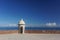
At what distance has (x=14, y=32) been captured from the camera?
16422 millimetres

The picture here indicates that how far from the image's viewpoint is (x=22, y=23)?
53.9ft

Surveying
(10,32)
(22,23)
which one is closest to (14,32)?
(10,32)

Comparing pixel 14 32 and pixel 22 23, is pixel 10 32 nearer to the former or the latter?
pixel 14 32

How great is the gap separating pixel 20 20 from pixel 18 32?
153 cm

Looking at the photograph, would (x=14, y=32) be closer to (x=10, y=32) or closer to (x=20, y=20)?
(x=10, y=32)

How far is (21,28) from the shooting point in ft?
54.2

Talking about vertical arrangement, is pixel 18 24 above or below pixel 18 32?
above

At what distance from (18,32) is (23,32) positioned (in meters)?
0.70

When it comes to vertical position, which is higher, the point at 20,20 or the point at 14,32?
the point at 20,20

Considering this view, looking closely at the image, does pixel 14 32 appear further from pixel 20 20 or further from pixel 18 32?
pixel 20 20

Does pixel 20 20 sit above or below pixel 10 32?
above

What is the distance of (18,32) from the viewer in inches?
656

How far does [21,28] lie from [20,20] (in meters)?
1.03

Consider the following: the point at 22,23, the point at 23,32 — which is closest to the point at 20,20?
the point at 22,23
